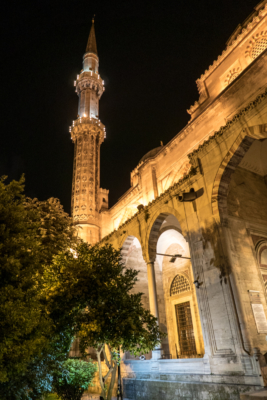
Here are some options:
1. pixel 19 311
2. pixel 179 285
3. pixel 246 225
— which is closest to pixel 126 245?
pixel 179 285

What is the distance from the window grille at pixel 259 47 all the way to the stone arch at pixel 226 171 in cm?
749

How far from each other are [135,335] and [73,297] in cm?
211

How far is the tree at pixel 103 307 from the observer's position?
7922mm

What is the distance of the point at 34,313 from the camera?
6.20 metres

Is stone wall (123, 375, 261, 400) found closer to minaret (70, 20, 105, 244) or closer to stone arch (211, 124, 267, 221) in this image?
stone arch (211, 124, 267, 221)

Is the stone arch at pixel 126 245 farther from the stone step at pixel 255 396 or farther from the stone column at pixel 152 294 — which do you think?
the stone step at pixel 255 396

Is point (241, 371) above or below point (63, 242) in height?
below

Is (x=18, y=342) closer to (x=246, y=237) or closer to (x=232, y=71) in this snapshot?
(x=246, y=237)

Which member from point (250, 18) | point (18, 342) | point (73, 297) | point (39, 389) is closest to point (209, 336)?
point (73, 297)

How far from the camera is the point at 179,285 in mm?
15133

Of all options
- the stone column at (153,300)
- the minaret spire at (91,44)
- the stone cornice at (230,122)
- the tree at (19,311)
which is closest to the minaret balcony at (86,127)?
the minaret spire at (91,44)

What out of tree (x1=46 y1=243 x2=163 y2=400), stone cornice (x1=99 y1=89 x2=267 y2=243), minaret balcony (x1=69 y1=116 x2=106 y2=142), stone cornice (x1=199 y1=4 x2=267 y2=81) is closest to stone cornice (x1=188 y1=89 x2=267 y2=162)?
stone cornice (x1=99 y1=89 x2=267 y2=243)

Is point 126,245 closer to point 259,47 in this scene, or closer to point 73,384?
point 73,384

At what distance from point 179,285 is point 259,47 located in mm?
13015
